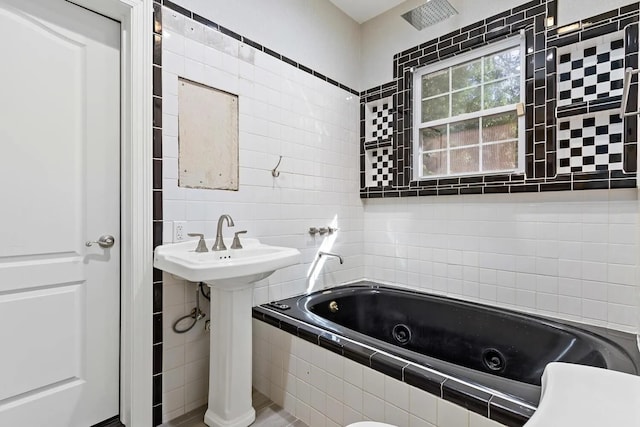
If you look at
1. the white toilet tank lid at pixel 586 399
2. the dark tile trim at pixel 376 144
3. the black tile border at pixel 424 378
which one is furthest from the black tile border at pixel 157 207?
the dark tile trim at pixel 376 144

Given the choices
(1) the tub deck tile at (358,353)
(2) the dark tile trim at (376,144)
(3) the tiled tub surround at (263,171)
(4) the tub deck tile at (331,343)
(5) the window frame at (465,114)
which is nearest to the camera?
(1) the tub deck tile at (358,353)

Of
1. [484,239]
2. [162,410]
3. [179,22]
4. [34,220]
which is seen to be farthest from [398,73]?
[162,410]

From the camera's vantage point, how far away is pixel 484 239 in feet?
7.25

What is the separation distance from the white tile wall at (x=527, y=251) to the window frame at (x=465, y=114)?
0.22m

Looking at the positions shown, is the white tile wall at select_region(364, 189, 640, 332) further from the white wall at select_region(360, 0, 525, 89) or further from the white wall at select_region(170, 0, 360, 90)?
the white wall at select_region(170, 0, 360, 90)

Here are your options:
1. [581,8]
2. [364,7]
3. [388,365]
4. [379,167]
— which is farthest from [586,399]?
[364,7]

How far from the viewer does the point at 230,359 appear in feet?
5.21

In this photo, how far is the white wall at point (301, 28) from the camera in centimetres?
197

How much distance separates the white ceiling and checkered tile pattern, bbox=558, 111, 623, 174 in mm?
1643

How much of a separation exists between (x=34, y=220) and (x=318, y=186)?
1.70 meters

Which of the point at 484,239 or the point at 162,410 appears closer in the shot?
the point at 162,410

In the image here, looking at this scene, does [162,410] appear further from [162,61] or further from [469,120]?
[469,120]

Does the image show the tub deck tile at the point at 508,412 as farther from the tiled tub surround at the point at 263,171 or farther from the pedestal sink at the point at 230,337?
the tiled tub surround at the point at 263,171

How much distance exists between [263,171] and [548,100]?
1830 mm
